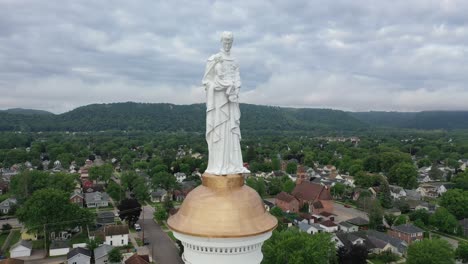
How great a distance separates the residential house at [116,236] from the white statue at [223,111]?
43.3 metres

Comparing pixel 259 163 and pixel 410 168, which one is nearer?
pixel 410 168

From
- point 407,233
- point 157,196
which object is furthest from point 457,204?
point 157,196

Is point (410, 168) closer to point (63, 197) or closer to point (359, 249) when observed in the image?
point (359, 249)

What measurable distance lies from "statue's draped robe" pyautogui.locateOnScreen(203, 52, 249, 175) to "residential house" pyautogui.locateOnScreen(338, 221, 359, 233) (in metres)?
49.5

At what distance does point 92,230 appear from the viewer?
5066 centimetres

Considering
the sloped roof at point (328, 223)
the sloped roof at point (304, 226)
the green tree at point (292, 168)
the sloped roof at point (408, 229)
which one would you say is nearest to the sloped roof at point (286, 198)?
the sloped roof at point (328, 223)

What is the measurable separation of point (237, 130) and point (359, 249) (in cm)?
3456

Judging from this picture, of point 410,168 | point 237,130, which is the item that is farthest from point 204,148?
point 237,130

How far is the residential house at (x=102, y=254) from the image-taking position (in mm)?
40000

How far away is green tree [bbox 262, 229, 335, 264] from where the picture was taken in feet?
98.8

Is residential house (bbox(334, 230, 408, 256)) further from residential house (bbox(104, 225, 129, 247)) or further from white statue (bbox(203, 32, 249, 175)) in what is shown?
white statue (bbox(203, 32, 249, 175))

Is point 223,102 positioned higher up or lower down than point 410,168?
higher up

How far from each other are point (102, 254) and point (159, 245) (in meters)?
7.16

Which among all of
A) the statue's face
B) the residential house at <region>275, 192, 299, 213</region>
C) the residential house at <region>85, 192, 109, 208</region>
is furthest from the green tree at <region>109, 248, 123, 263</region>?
the statue's face
